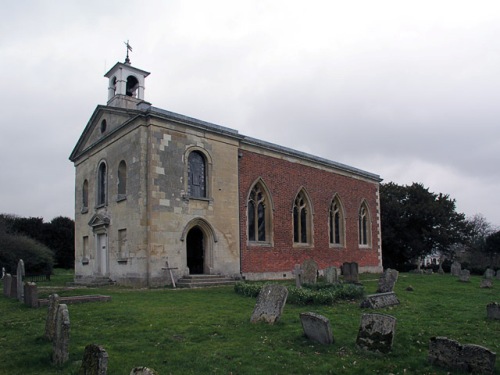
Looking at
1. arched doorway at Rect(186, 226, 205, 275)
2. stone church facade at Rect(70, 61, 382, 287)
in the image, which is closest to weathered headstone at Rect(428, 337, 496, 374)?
stone church facade at Rect(70, 61, 382, 287)

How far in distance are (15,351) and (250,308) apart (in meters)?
6.10

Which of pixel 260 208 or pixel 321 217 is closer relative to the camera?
pixel 260 208

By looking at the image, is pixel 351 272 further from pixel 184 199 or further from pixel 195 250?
pixel 184 199

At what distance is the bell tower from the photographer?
23.5 m

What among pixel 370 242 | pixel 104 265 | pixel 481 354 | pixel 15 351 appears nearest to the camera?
pixel 481 354

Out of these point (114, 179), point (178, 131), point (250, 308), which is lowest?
point (250, 308)

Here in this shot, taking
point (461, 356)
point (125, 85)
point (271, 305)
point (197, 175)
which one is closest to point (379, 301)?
point (271, 305)

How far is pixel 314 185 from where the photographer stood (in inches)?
1096

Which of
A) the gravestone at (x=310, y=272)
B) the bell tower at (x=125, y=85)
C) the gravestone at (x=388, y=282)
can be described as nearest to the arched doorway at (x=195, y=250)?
the gravestone at (x=310, y=272)

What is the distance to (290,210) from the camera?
84.7ft

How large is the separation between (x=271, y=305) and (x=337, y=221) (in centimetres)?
A: 2085

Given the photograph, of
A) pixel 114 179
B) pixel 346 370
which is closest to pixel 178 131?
pixel 114 179

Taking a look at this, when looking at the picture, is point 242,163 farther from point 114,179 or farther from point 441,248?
point 441,248

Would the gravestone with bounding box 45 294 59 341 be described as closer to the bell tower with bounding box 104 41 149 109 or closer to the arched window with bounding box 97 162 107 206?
the arched window with bounding box 97 162 107 206
